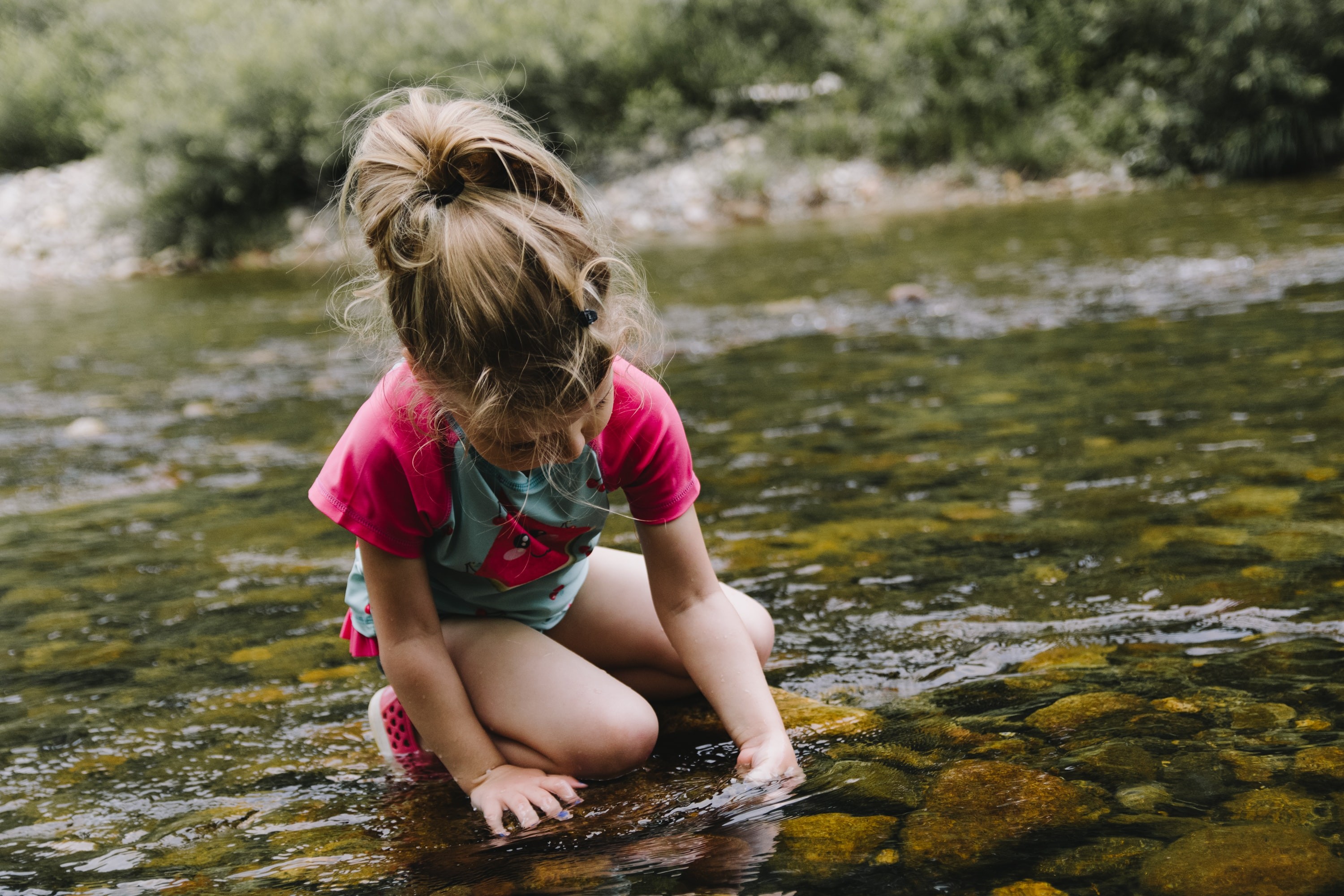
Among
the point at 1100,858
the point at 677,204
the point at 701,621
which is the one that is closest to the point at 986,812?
the point at 1100,858

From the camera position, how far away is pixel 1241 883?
1302mm

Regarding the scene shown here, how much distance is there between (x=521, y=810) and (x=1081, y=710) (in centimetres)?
93

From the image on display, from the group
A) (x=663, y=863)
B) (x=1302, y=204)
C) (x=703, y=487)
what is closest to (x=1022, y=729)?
(x=663, y=863)

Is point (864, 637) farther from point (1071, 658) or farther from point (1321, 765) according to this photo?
point (1321, 765)

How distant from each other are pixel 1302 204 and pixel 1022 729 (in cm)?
899

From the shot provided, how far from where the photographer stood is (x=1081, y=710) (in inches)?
73.9

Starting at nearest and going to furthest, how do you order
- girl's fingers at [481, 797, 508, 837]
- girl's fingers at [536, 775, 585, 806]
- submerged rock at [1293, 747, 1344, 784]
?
submerged rock at [1293, 747, 1344, 784], girl's fingers at [481, 797, 508, 837], girl's fingers at [536, 775, 585, 806]

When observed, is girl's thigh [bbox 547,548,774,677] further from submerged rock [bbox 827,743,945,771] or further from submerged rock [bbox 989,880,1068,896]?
submerged rock [bbox 989,880,1068,896]

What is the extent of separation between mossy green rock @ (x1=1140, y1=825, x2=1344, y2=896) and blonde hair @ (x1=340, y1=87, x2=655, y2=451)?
97 cm

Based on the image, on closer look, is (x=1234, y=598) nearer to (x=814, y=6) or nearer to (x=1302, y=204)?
(x=1302, y=204)

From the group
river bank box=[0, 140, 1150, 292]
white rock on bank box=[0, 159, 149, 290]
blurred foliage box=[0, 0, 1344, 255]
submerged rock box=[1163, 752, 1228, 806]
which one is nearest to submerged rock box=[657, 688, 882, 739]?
submerged rock box=[1163, 752, 1228, 806]

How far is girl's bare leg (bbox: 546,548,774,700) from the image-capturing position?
87.4 inches

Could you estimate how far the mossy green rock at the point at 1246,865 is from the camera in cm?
129

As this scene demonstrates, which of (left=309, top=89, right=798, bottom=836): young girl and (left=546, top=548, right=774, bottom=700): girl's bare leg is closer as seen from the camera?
(left=309, top=89, right=798, bottom=836): young girl
